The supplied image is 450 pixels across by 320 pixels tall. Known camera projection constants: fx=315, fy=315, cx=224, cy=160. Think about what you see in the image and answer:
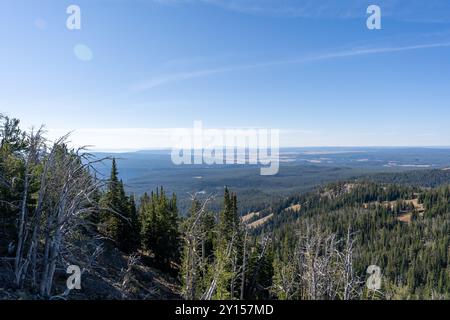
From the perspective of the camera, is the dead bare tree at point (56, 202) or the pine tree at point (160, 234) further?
the pine tree at point (160, 234)

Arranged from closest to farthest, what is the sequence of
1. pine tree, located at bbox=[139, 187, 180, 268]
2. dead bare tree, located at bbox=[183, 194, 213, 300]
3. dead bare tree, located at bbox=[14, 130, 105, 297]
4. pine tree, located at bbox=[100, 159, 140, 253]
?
dead bare tree, located at bbox=[14, 130, 105, 297] → dead bare tree, located at bbox=[183, 194, 213, 300] → pine tree, located at bbox=[100, 159, 140, 253] → pine tree, located at bbox=[139, 187, 180, 268]

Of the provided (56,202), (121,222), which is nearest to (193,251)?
(56,202)

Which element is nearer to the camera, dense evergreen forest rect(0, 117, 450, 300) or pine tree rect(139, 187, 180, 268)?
dense evergreen forest rect(0, 117, 450, 300)

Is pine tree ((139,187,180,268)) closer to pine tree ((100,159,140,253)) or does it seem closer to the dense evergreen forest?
the dense evergreen forest

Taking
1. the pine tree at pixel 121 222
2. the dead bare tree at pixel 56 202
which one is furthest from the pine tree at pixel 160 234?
the dead bare tree at pixel 56 202

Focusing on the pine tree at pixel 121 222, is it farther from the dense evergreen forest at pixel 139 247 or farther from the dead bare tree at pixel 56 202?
the dead bare tree at pixel 56 202

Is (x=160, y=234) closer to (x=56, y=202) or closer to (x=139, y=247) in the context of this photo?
(x=139, y=247)

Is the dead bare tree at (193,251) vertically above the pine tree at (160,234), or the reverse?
the dead bare tree at (193,251)

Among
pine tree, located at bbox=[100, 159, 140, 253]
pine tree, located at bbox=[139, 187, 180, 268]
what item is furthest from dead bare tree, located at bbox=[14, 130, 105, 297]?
pine tree, located at bbox=[139, 187, 180, 268]
